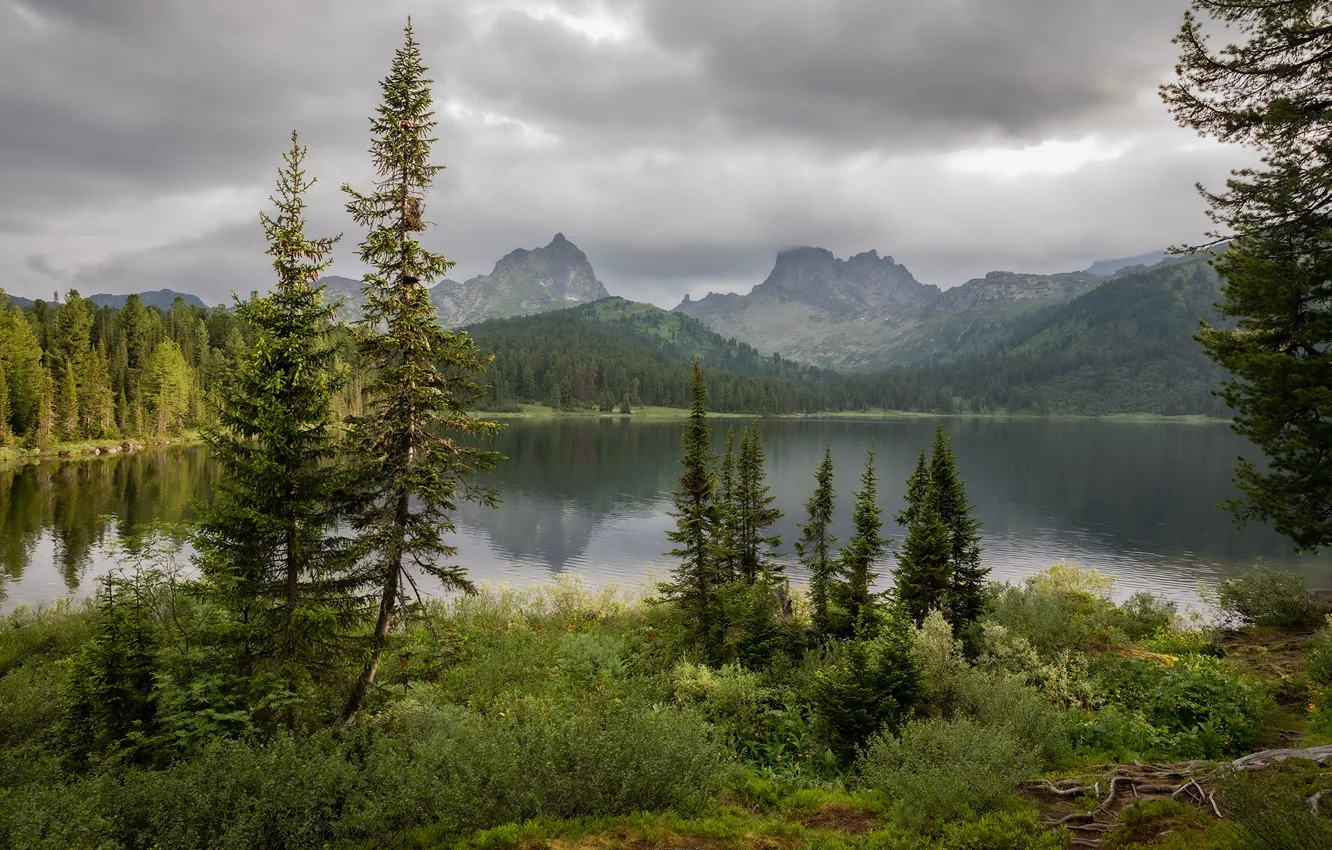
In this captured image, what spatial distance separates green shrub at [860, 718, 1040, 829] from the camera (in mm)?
10625

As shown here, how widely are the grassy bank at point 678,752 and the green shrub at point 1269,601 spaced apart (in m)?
4.31

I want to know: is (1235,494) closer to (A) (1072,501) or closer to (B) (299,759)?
(A) (1072,501)

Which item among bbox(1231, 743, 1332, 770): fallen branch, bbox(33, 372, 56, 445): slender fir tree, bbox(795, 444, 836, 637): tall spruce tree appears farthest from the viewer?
bbox(33, 372, 56, 445): slender fir tree

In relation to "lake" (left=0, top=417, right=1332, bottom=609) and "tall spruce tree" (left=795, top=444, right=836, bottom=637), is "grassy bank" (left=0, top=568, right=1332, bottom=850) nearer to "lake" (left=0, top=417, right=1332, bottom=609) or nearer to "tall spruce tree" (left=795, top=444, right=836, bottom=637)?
"tall spruce tree" (left=795, top=444, right=836, bottom=637)

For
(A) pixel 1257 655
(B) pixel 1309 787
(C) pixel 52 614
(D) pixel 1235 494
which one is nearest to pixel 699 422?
(B) pixel 1309 787

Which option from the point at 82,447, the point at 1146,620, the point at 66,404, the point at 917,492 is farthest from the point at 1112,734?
the point at 66,404

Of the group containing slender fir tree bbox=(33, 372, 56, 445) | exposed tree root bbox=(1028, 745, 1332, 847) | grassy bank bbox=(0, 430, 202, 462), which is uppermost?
slender fir tree bbox=(33, 372, 56, 445)

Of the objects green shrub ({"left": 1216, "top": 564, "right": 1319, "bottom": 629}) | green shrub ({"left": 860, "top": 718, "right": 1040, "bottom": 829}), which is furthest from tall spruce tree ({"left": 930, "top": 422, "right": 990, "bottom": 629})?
green shrub ({"left": 1216, "top": 564, "right": 1319, "bottom": 629})

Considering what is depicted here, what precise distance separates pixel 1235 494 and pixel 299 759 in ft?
363

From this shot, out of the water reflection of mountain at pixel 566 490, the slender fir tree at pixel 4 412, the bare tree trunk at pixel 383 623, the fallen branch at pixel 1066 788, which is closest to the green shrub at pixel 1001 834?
the fallen branch at pixel 1066 788

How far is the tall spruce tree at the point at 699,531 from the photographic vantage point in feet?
83.8

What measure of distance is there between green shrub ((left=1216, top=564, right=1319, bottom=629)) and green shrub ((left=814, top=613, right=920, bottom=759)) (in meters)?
21.2

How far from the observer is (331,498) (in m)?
16.7

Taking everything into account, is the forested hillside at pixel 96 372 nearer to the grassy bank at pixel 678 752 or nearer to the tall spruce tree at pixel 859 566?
the grassy bank at pixel 678 752
